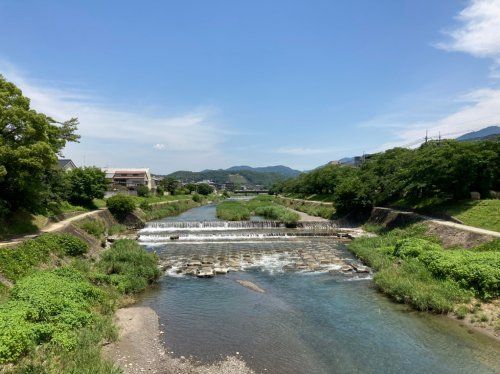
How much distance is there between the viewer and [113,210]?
166 ft

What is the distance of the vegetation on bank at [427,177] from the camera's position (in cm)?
3688

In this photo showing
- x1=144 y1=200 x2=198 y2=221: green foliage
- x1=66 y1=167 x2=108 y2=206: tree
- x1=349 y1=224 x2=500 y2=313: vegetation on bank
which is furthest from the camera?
x1=144 y1=200 x2=198 y2=221: green foliage

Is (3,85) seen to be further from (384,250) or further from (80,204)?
(384,250)

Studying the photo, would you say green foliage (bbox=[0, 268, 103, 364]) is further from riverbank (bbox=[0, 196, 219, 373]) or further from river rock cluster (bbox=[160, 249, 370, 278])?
river rock cluster (bbox=[160, 249, 370, 278])

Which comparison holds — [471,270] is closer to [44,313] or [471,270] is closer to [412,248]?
[412,248]

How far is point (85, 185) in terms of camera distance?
5019cm

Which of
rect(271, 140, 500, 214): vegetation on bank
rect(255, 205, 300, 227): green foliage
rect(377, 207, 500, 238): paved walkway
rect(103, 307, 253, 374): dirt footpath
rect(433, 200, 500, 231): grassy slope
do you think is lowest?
rect(103, 307, 253, 374): dirt footpath

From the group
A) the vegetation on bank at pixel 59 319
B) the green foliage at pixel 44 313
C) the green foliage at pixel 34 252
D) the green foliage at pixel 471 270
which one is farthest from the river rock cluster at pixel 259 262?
the green foliage at pixel 44 313

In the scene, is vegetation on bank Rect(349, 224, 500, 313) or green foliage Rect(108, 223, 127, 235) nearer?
vegetation on bank Rect(349, 224, 500, 313)

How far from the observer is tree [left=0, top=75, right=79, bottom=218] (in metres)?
24.4

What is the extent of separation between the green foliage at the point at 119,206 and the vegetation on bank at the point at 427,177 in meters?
31.0

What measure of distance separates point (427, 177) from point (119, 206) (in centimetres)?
3992

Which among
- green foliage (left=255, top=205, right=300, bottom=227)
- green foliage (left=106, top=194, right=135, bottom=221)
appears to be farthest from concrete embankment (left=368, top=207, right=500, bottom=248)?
green foliage (left=106, top=194, right=135, bottom=221)

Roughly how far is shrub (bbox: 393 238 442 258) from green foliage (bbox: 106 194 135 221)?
122 feet
